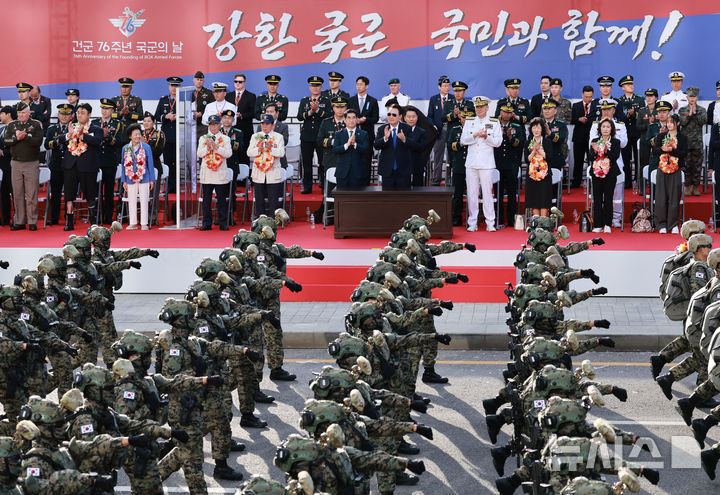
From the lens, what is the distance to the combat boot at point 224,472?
11516 millimetres

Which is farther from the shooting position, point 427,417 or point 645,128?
point 645,128

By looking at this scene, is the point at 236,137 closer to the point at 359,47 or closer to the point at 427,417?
the point at 359,47

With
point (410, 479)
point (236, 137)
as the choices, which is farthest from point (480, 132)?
point (410, 479)

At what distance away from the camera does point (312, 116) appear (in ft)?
76.8

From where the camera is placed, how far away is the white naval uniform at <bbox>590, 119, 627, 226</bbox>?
71.6 feet

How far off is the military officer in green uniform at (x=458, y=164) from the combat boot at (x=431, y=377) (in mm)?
7379

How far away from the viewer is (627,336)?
1638 centimetres

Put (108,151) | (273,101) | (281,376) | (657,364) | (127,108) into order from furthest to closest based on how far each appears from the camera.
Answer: (127,108)
(273,101)
(108,151)
(281,376)
(657,364)

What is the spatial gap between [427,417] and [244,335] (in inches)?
85.1

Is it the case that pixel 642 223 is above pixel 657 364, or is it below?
above

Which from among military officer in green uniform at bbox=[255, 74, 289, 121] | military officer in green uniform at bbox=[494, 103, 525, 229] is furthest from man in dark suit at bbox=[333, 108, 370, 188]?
military officer in green uniform at bbox=[494, 103, 525, 229]

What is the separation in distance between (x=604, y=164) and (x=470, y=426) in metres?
9.48

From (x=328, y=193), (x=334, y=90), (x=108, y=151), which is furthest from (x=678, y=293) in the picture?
(x=108, y=151)

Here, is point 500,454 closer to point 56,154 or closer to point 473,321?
point 473,321
